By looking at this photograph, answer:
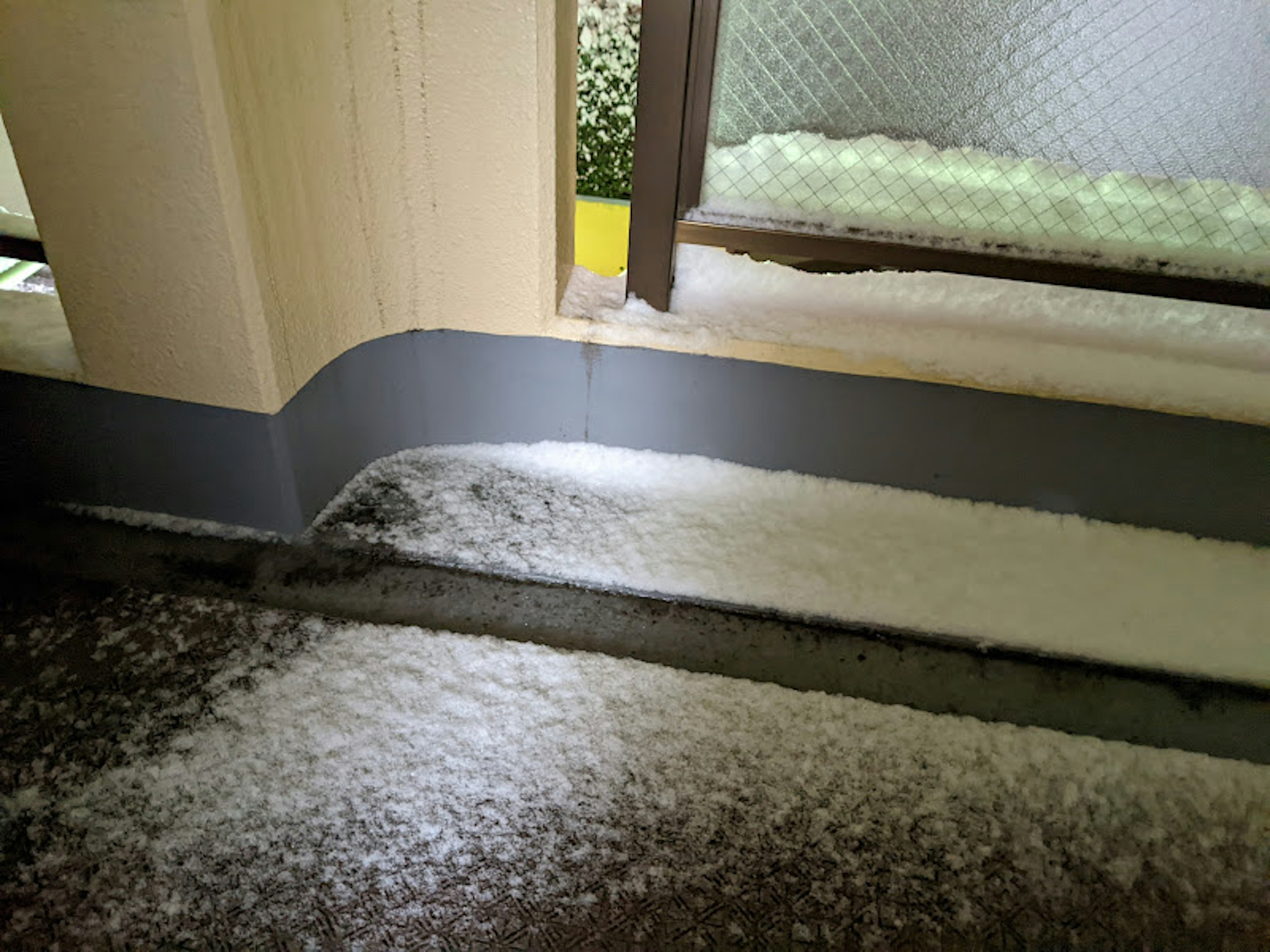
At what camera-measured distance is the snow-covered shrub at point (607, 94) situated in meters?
3.79

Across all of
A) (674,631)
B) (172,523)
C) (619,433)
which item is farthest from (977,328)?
(172,523)

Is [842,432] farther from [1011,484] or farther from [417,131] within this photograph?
[417,131]

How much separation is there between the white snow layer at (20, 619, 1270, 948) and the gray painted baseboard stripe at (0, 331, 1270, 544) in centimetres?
62

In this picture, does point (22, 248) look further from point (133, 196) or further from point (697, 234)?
point (697, 234)

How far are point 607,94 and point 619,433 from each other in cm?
230

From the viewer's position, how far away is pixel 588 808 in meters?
1.79

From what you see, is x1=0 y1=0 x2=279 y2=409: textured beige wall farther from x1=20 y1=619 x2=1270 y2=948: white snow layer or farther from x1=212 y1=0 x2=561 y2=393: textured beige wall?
x1=20 y1=619 x2=1270 y2=948: white snow layer

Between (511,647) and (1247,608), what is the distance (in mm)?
2062

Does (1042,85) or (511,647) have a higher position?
(1042,85)

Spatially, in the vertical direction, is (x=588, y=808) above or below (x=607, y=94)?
below

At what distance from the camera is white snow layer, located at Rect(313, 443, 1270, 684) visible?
232 cm

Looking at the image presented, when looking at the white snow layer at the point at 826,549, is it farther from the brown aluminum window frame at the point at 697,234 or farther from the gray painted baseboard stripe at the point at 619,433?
the brown aluminum window frame at the point at 697,234

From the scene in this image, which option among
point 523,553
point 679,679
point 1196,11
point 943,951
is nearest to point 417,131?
point 523,553

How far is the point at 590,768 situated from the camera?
1.86 metres
